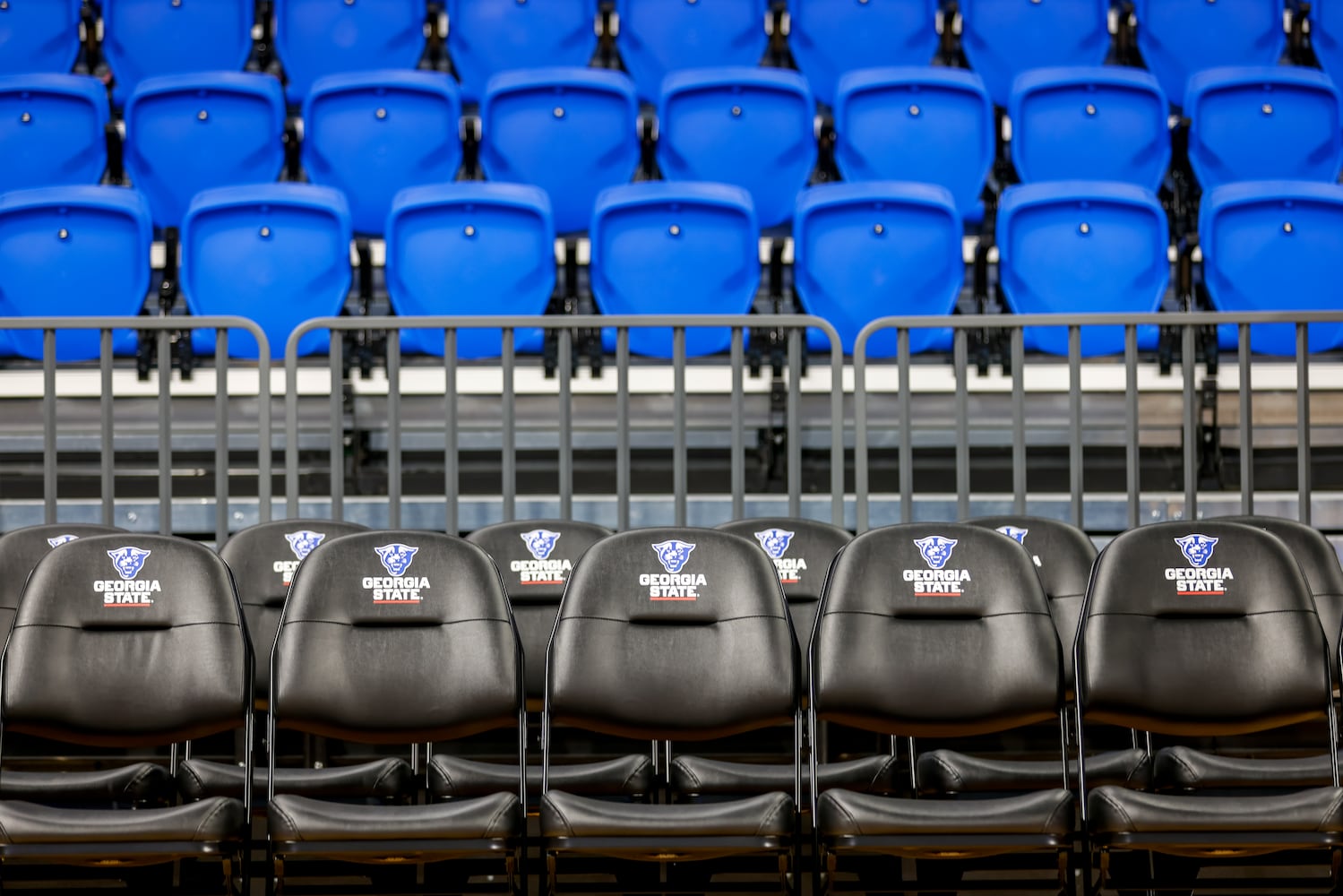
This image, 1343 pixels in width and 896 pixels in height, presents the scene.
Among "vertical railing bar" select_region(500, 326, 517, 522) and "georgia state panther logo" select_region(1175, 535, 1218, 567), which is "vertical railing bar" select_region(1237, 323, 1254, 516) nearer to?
"georgia state panther logo" select_region(1175, 535, 1218, 567)

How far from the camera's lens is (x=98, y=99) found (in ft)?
18.0

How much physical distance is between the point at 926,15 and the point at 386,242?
2.96m

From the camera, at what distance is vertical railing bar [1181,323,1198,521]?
3867mm

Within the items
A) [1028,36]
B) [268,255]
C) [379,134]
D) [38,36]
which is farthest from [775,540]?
[38,36]

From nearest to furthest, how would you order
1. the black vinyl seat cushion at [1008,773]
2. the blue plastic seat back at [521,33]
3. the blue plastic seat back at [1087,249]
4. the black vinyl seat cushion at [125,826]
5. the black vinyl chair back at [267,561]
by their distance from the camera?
1. the black vinyl seat cushion at [125,826]
2. the black vinyl seat cushion at [1008,773]
3. the black vinyl chair back at [267,561]
4. the blue plastic seat back at [1087,249]
5. the blue plastic seat back at [521,33]

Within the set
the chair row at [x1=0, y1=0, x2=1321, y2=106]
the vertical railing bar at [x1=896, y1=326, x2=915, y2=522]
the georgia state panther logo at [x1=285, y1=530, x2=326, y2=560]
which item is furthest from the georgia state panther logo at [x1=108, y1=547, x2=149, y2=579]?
the chair row at [x1=0, y1=0, x2=1321, y2=106]

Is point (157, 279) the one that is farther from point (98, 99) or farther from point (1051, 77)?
point (1051, 77)

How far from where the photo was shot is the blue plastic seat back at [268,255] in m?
4.74

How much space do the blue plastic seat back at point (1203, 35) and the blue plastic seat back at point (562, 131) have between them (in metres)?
2.62

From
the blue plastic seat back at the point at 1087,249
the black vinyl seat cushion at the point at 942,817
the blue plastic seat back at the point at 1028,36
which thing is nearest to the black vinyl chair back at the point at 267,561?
the black vinyl seat cushion at the point at 942,817

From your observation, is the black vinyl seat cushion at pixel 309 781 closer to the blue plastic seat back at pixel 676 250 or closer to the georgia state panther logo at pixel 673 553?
the georgia state panther logo at pixel 673 553

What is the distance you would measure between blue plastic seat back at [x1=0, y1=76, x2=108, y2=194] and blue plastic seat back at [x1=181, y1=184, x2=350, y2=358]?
3.46 feet

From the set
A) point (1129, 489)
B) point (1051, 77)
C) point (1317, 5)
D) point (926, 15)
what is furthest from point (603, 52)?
point (1129, 489)

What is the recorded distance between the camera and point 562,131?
5.47 meters
